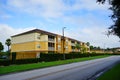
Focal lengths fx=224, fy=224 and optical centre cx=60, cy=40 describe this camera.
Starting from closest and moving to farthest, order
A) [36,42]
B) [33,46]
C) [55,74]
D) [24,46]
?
1. [55,74]
2. [33,46]
3. [36,42]
4. [24,46]

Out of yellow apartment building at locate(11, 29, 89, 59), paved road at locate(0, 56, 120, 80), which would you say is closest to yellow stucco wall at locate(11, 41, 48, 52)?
yellow apartment building at locate(11, 29, 89, 59)

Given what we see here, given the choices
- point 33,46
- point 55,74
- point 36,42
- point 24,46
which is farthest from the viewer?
point 24,46

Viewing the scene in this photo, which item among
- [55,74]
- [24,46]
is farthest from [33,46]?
[55,74]

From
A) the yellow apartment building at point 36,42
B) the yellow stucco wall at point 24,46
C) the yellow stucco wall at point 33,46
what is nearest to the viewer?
the yellow stucco wall at point 33,46

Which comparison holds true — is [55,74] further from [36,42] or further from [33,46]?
[36,42]

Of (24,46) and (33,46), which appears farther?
(24,46)

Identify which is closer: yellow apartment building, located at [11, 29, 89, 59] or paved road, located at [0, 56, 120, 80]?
paved road, located at [0, 56, 120, 80]

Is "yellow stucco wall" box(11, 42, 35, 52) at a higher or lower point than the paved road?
higher

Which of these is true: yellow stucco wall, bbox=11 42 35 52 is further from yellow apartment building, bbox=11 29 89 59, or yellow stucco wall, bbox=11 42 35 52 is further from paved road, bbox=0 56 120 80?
paved road, bbox=0 56 120 80

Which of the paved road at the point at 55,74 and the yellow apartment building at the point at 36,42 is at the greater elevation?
the yellow apartment building at the point at 36,42

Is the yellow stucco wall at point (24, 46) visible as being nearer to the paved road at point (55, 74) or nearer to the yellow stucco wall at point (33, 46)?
the yellow stucco wall at point (33, 46)

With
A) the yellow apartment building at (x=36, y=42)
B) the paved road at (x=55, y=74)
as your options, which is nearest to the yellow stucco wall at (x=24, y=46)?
the yellow apartment building at (x=36, y=42)

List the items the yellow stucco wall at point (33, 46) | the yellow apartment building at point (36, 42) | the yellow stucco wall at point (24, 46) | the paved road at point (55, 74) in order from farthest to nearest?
1. the yellow stucco wall at point (24, 46)
2. the yellow apartment building at point (36, 42)
3. the yellow stucco wall at point (33, 46)
4. the paved road at point (55, 74)

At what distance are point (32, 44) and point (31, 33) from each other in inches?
152
